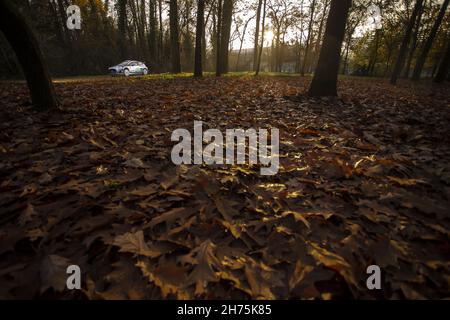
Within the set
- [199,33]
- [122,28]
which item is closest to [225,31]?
[199,33]

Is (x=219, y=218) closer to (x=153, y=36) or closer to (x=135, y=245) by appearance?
(x=135, y=245)

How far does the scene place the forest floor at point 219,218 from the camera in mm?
1522

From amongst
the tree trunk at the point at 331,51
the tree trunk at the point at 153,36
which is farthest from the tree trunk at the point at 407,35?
the tree trunk at the point at 153,36

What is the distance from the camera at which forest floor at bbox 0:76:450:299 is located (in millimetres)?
1522

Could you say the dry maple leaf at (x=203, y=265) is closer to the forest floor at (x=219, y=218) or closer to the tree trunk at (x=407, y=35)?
the forest floor at (x=219, y=218)

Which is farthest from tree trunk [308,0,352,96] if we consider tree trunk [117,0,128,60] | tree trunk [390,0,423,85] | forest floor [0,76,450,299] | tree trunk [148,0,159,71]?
tree trunk [148,0,159,71]

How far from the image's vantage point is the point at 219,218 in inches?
79.4

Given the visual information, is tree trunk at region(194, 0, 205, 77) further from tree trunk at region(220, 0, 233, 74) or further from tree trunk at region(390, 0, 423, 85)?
tree trunk at region(390, 0, 423, 85)

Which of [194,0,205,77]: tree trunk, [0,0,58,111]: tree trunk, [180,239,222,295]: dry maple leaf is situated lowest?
[180,239,222,295]: dry maple leaf

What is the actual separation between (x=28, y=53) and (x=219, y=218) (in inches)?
182

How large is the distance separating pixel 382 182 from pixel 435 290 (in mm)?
1194

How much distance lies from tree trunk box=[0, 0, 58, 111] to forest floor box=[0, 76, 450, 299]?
113cm
